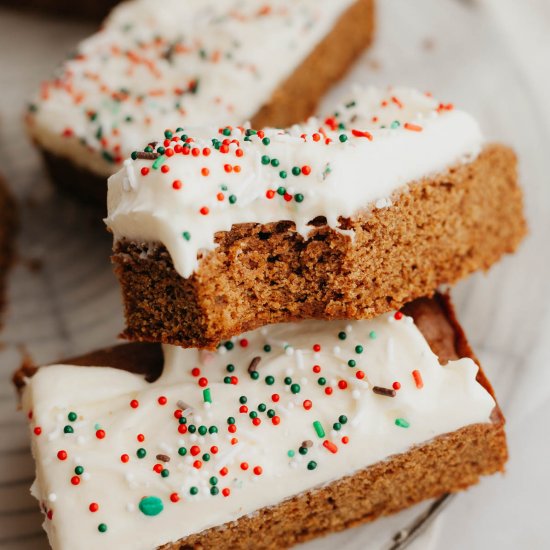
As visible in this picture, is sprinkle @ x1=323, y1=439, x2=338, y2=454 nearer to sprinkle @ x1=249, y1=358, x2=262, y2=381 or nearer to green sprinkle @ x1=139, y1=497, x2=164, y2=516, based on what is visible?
sprinkle @ x1=249, y1=358, x2=262, y2=381

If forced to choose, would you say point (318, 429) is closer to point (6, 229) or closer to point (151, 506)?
point (151, 506)

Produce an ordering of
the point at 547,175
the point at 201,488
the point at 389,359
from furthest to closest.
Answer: the point at 547,175
the point at 389,359
the point at 201,488

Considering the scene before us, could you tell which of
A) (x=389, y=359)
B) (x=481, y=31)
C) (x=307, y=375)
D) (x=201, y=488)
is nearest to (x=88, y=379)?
(x=201, y=488)

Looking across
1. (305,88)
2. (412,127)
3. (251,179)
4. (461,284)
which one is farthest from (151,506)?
(305,88)

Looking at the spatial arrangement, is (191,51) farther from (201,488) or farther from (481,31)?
(201,488)

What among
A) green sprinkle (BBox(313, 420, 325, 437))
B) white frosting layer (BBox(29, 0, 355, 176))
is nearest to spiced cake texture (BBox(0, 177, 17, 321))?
white frosting layer (BBox(29, 0, 355, 176))

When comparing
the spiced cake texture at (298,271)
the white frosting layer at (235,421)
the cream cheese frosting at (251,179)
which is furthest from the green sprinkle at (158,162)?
the white frosting layer at (235,421)
